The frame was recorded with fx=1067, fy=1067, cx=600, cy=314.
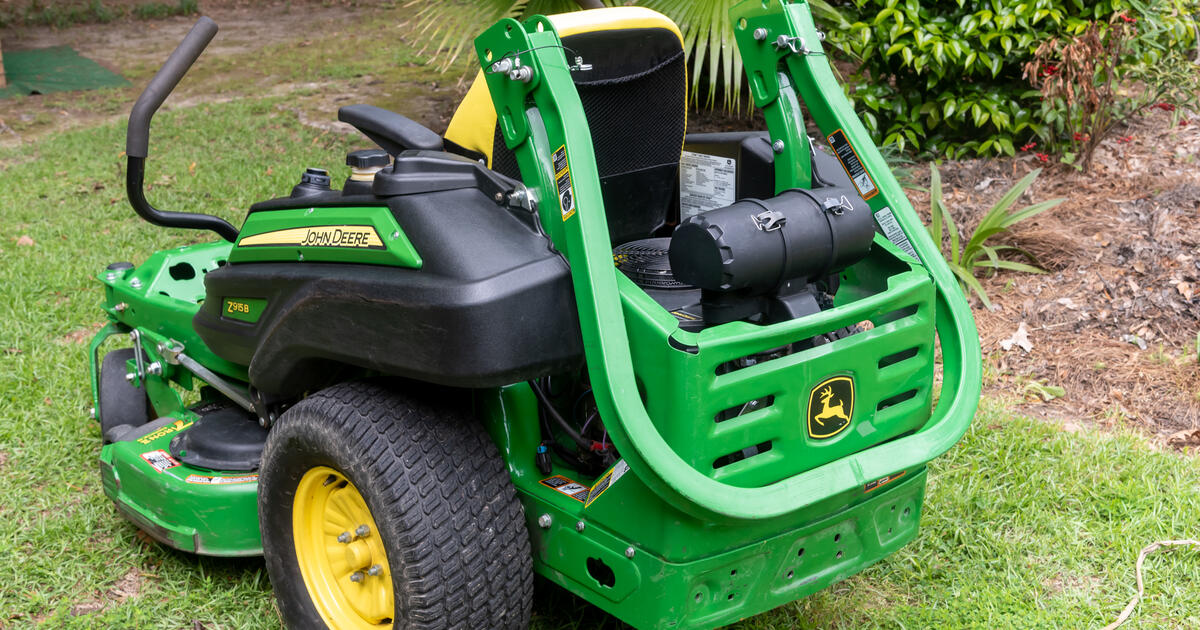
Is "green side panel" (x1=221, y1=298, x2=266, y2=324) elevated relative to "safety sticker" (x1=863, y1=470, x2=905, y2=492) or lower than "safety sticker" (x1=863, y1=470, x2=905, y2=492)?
elevated

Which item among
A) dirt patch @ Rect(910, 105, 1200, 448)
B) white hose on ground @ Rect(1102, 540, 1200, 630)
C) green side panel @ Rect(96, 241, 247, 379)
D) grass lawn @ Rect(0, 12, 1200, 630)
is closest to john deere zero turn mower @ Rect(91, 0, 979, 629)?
grass lawn @ Rect(0, 12, 1200, 630)

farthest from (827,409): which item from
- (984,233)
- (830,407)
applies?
(984,233)

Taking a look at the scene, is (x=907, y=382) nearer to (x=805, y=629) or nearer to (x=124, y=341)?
(x=805, y=629)

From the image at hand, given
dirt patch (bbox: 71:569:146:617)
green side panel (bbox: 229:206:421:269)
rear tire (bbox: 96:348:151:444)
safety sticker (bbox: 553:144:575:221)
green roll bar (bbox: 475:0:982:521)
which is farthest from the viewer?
rear tire (bbox: 96:348:151:444)

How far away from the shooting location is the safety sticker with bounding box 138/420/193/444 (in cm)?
296

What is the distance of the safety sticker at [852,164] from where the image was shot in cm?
252

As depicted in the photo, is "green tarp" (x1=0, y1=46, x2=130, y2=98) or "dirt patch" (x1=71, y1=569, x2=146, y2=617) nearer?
"dirt patch" (x1=71, y1=569, x2=146, y2=617)

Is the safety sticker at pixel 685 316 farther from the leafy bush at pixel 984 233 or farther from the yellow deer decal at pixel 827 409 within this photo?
the leafy bush at pixel 984 233

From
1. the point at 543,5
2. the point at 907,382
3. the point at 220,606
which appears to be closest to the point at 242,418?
the point at 220,606

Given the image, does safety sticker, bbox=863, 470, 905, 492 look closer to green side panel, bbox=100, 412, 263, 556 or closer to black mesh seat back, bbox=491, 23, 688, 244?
black mesh seat back, bbox=491, 23, 688, 244

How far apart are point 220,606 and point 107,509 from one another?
2.28ft

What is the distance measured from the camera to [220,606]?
2771mm

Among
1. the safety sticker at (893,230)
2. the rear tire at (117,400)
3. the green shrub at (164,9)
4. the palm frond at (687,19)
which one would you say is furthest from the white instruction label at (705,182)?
the green shrub at (164,9)

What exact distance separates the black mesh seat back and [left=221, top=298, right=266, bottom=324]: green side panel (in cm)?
68
